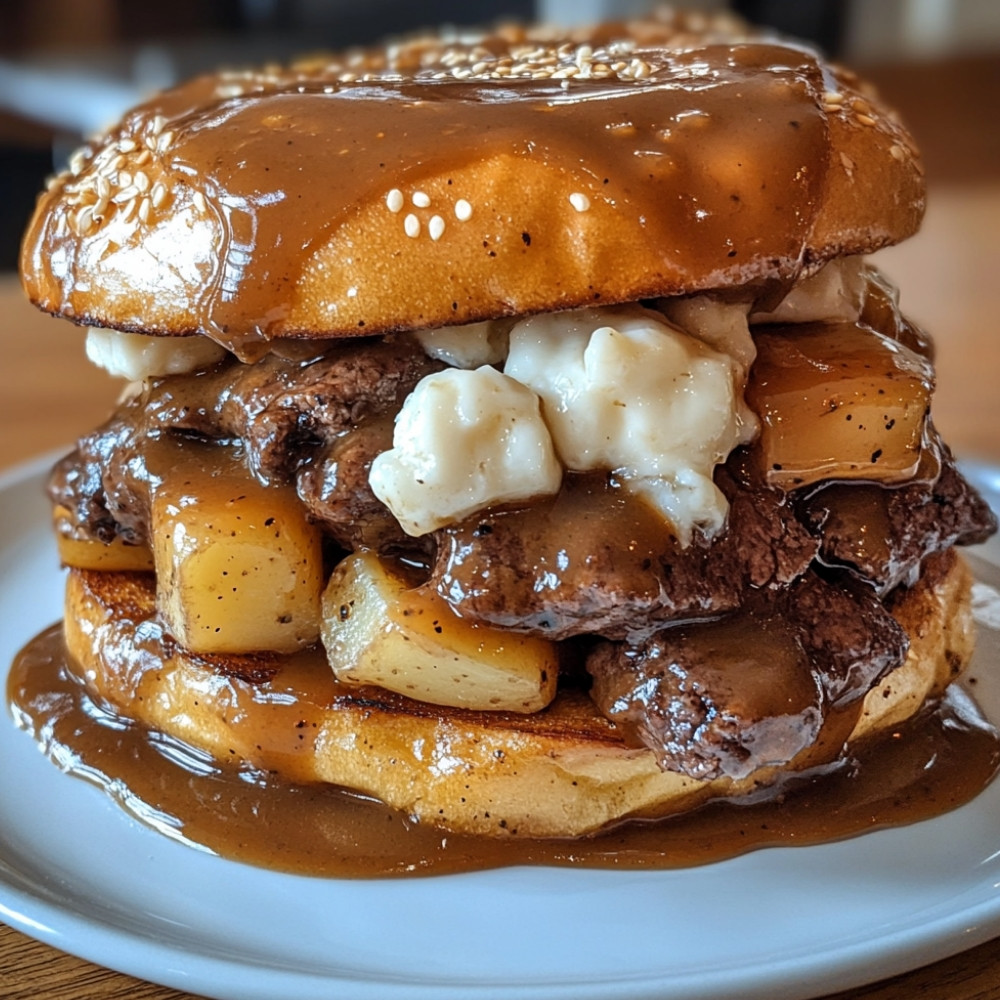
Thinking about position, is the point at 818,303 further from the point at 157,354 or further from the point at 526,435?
the point at 157,354

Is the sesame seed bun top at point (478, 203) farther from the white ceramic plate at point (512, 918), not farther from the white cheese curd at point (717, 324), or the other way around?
the white ceramic plate at point (512, 918)

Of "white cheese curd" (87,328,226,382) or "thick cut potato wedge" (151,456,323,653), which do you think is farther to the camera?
"white cheese curd" (87,328,226,382)

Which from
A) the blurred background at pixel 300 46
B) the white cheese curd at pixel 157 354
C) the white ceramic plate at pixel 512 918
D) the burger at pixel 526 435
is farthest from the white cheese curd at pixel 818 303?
the blurred background at pixel 300 46

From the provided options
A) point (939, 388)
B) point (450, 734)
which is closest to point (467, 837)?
point (450, 734)

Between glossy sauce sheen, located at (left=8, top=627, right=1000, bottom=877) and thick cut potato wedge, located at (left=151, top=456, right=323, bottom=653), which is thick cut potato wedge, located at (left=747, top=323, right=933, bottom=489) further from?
thick cut potato wedge, located at (left=151, top=456, right=323, bottom=653)

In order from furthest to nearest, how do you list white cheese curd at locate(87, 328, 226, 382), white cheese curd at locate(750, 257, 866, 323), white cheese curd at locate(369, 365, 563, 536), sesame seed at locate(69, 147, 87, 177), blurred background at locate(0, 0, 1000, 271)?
1. blurred background at locate(0, 0, 1000, 271)
2. sesame seed at locate(69, 147, 87, 177)
3. white cheese curd at locate(87, 328, 226, 382)
4. white cheese curd at locate(750, 257, 866, 323)
5. white cheese curd at locate(369, 365, 563, 536)

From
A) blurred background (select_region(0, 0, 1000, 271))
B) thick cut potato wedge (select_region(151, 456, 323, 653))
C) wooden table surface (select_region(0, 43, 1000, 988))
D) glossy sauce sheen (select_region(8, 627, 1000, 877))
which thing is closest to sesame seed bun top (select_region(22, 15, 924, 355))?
thick cut potato wedge (select_region(151, 456, 323, 653))
